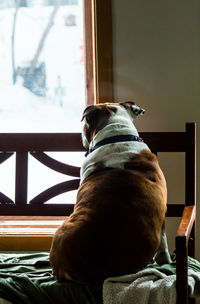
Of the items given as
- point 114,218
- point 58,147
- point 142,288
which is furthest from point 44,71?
point 142,288

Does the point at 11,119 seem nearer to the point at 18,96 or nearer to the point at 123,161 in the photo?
the point at 18,96

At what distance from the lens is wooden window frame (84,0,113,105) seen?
275 cm

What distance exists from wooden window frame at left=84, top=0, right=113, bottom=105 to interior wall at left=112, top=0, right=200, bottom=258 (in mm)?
29

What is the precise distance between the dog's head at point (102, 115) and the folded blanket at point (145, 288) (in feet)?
2.06

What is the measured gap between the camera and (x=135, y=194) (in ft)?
7.13

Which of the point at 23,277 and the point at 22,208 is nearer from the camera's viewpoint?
the point at 23,277

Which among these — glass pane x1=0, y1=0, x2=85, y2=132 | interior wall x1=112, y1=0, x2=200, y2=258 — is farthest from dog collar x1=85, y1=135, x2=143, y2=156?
glass pane x1=0, y1=0, x2=85, y2=132

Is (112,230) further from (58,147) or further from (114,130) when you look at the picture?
(58,147)

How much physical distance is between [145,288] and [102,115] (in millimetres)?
739

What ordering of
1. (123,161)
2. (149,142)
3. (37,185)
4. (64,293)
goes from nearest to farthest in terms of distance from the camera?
(64,293) → (123,161) → (149,142) → (37,185)

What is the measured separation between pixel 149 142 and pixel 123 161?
421 millimetres

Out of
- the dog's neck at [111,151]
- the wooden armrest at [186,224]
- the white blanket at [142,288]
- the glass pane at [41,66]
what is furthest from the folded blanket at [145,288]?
the glass pane at [41,66]

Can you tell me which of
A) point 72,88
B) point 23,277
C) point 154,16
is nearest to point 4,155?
point 72,88

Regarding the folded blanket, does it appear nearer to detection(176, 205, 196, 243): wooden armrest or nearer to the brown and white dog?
the brown and white dog
